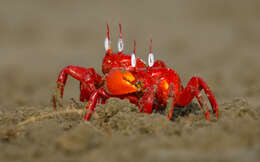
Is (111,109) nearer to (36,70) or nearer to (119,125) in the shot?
(119,125)

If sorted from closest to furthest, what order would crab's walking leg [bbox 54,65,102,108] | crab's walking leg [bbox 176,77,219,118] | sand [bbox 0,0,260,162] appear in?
sand [bbox 0,0,260,162], crab's walking leg [bbox 176,77,219,118], crab's walking leg [bbox 54,65,102,108]

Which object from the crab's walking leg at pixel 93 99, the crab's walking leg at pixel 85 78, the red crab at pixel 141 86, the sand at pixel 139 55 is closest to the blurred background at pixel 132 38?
the sand at pixel 139 55

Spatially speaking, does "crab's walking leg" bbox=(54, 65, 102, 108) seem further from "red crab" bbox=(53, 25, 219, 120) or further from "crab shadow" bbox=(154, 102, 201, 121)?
"crab shadow" bbox=(154, 102, 201, 121)

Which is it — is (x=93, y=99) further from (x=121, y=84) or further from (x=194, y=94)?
(x=194, y=94)

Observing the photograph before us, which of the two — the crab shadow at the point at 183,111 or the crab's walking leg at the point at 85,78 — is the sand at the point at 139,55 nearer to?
the crab shadow at the point at 183,111

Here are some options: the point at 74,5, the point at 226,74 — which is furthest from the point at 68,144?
the point at 74,5

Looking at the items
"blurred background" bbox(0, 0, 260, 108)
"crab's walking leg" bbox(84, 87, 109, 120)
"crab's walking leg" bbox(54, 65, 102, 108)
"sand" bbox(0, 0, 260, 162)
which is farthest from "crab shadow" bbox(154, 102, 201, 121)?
"blurred background" bbox(0, 0, 260, 108)

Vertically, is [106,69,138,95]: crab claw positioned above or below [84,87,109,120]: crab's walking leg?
above
